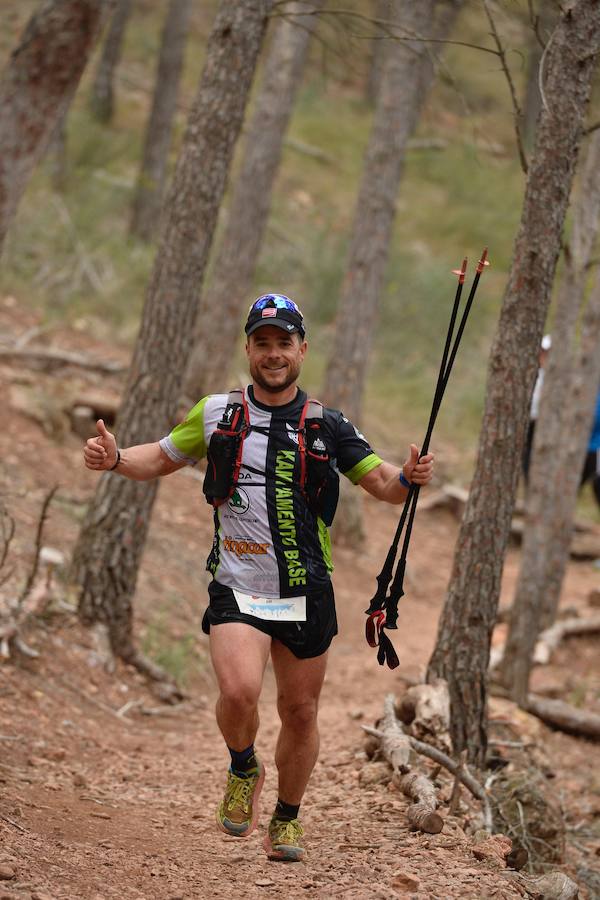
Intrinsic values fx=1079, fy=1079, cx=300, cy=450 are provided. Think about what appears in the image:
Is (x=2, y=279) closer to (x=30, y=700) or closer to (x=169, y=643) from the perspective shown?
(x=169, y=643)

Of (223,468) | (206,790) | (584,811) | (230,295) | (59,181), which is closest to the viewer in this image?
(223,468)

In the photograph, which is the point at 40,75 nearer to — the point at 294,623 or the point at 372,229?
the point at 294,623

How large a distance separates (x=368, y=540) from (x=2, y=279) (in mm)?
5811

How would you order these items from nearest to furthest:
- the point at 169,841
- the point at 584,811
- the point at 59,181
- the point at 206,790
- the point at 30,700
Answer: the point at 169,841, the point at 206,790, the point at 30,700, the point at 584,811, the point at 59,181

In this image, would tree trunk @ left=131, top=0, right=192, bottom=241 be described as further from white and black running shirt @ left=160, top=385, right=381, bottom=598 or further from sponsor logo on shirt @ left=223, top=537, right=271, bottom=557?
sponsor logo on shirt @ left=223, top=537, right=271, bottom=557

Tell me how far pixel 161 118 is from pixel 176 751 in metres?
14.1

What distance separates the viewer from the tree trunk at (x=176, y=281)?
686 centimetres

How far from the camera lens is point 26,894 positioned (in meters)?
3.46

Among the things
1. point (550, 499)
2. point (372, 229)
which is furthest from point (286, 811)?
point (372, 229)

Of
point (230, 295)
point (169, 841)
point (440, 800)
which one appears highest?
point (230, 295)

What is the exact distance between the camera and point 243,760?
412 centimetres

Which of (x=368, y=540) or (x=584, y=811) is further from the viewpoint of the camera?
(x=368, y=540)

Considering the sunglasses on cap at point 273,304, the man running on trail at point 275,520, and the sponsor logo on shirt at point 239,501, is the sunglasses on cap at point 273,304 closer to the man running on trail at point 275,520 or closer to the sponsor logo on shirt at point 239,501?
the man running on trail at point 275,520

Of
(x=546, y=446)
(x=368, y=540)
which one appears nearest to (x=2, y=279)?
(x=368, y=540)
